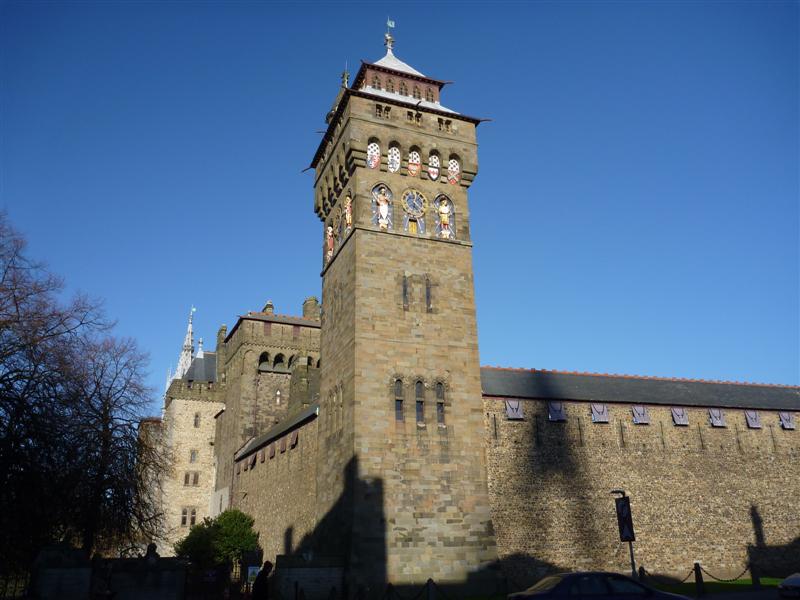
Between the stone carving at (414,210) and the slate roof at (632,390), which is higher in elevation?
the stone carving at (414,210)

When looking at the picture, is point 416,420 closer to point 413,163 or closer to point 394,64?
point 413,163

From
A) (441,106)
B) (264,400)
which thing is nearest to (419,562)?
(441,106)

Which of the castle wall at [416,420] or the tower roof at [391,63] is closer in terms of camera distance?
the castle wall at [416,420]

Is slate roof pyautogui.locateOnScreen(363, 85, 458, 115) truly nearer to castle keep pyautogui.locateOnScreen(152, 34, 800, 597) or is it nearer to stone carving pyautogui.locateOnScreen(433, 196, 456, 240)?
castle keep pyautogui.locateOnScreen(152, 34, 800, 597)

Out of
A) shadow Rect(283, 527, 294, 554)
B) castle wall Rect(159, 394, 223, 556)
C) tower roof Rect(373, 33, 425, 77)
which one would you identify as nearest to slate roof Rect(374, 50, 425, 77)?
tower roof Rect(373, 33, 425, 77)

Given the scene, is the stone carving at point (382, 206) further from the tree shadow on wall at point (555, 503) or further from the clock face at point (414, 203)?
the tree shadow on wall at point (555, 503)

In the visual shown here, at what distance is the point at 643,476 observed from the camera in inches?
1135

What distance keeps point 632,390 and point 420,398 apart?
1193 centimetres

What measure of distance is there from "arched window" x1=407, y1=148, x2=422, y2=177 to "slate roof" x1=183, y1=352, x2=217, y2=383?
29.8 m

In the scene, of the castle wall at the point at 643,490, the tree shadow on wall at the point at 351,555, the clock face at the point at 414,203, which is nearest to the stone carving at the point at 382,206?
the clock face at the point at 414,203

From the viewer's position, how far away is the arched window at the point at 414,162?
93.7 ft

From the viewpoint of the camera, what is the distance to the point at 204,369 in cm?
5372

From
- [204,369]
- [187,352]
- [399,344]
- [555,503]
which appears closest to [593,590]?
[399,344]

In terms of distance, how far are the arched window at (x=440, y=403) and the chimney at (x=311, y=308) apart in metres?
26.5
